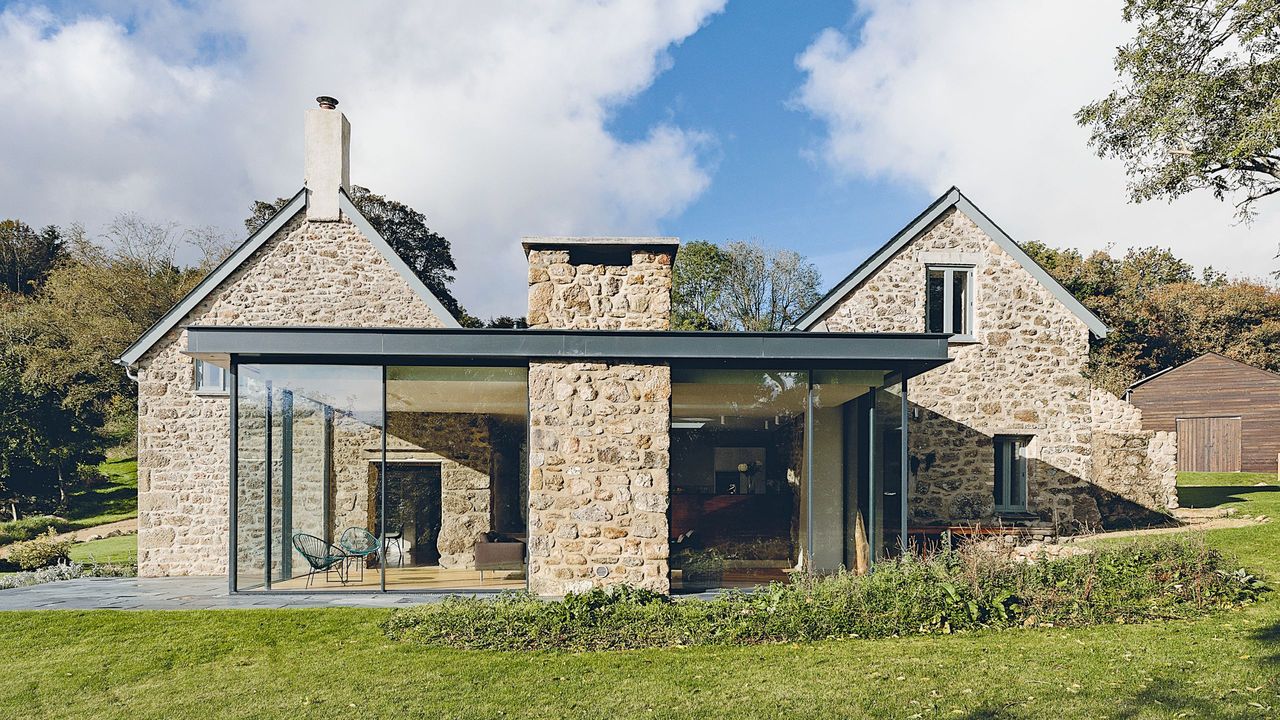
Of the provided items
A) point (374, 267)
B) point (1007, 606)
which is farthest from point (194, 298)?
point (1007, 606)

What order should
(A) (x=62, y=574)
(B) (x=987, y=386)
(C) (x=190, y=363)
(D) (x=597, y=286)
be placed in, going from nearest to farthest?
1. (D) (x=597, y=286)
2. (A) (x=62, y=574)
3. (C) (x=190, y=363)
4. (B) (x=987, y=386)

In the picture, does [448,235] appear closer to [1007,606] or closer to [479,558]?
[479,558]

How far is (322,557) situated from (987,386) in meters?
11.3

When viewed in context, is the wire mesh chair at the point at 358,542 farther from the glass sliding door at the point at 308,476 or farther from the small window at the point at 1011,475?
the small window at the point at 1011,475

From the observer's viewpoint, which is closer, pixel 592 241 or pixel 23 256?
pixel 592 241

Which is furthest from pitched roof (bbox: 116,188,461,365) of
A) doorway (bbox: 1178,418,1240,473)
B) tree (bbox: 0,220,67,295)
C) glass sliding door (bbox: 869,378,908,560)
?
tree (bbox: 0,220,67,295)

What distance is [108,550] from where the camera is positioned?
64.3 feet

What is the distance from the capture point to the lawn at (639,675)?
606 cm

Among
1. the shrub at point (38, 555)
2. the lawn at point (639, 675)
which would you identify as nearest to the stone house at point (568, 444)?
the lawn at point (639, 675)

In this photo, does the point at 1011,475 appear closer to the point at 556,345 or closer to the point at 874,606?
the point at 874,606

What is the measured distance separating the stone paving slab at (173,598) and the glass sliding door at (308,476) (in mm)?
354

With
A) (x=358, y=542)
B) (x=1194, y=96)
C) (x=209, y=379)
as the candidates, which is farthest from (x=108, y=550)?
(x=1194, y=96)

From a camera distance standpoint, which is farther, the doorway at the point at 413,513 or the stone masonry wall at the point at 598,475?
the doorway at the point at 413,513

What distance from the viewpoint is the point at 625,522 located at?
9.48 m
